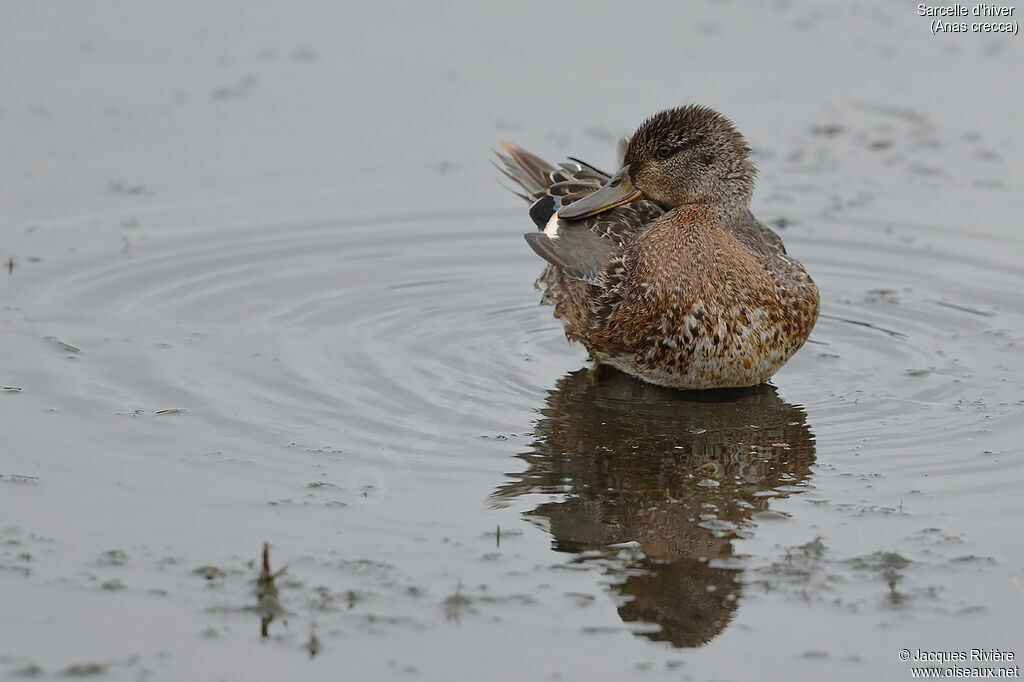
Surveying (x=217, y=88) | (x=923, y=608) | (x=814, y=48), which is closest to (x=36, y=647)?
(x=923, y=608)

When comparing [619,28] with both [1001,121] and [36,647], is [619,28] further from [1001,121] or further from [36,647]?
[36,647]

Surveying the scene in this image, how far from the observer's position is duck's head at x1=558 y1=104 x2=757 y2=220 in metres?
7.68

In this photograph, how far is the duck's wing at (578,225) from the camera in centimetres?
802

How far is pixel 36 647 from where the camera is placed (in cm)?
477

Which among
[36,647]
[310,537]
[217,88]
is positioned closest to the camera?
[36,647]

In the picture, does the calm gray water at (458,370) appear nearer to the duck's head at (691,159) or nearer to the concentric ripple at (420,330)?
the concentric ripple at (420,330)

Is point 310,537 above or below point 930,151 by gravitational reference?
below

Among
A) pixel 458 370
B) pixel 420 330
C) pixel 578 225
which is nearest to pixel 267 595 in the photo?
pixel 458 370

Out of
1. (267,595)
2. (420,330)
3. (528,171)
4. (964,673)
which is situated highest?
(528,171)

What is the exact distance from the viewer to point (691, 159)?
7.70m

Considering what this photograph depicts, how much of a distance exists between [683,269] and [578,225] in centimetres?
96

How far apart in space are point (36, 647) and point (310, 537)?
1.18m

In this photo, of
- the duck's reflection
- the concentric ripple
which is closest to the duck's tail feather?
the concentric ripple

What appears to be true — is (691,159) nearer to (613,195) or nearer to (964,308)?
(613,195)
